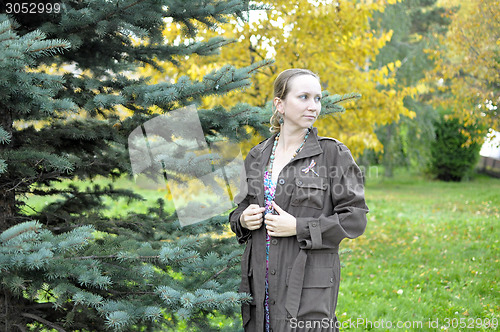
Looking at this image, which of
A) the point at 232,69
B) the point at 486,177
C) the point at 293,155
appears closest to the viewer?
the point at 293,155

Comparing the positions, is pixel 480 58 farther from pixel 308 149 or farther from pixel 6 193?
pixel 6 193

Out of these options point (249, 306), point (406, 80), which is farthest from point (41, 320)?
point (406, 80)

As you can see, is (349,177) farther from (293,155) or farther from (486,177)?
(486,177)

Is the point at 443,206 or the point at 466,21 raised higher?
the point at 466,21

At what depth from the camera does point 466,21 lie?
31.1 ft

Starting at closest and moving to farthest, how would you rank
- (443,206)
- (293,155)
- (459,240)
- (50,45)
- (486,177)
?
(50,45), (293,155), (459,240), (443,206), (486,177)

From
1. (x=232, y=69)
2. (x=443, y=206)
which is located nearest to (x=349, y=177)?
(x=232, y=69)

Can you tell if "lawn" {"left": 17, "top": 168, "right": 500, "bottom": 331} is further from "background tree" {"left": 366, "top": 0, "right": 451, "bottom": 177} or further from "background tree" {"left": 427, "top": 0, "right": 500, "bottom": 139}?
"background tree" {"left": 366, "top": 0, "right": 451, "bottom": 177}

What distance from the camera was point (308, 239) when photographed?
2.00 m

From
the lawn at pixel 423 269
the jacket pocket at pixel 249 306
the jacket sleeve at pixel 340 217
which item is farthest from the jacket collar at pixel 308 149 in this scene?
the lawn at pixel 423 269

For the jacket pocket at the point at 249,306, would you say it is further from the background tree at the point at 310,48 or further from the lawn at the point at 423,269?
the background tree at the point at 310,48

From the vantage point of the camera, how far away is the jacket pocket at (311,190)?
2080mm

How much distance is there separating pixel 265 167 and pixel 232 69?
26.5 inches

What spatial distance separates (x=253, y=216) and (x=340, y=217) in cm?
42
